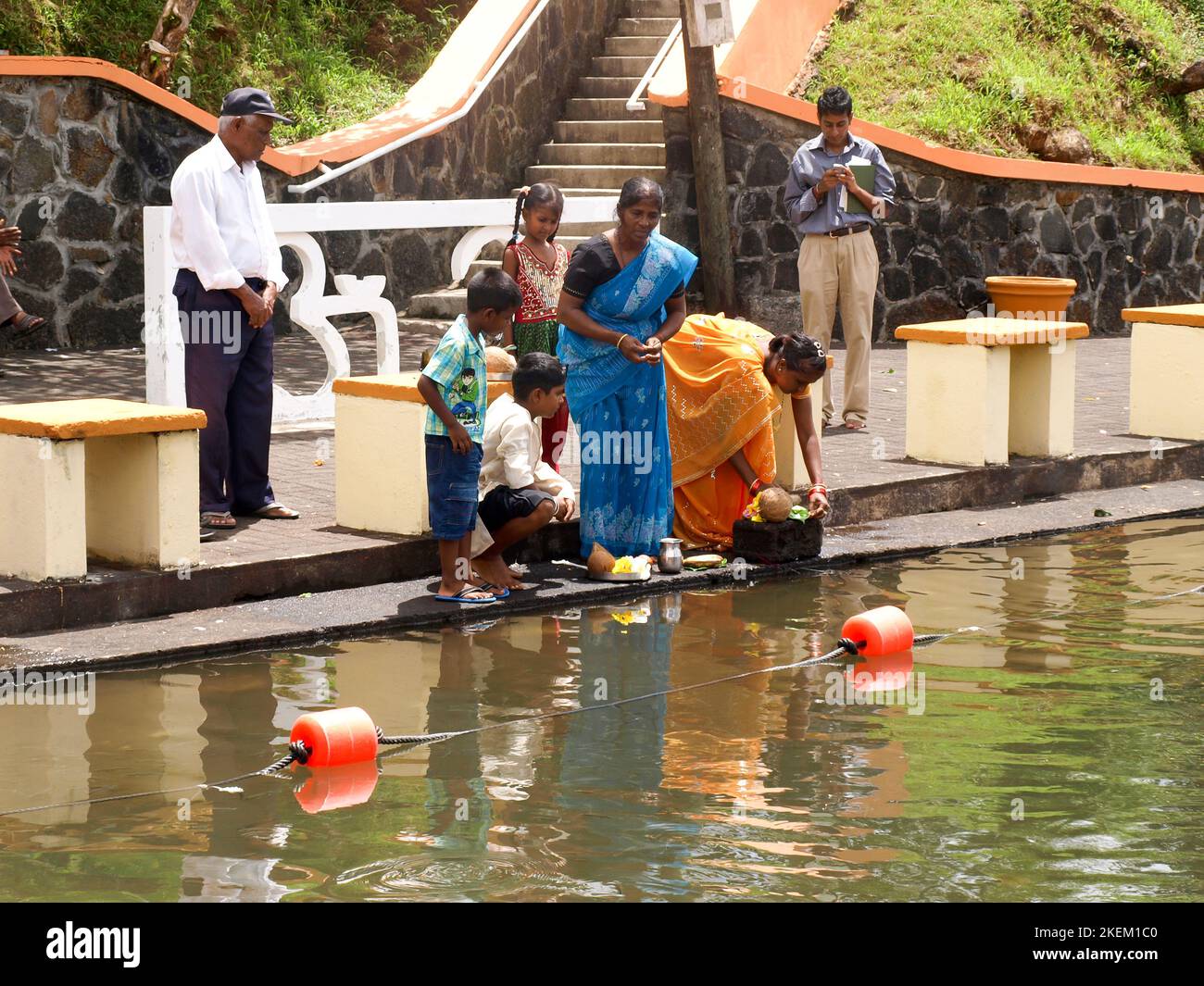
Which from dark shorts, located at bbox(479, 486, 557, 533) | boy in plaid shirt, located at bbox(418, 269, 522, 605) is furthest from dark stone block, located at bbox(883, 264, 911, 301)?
boy in plaid shirt, located at bbox(418, 269, 522, 605)

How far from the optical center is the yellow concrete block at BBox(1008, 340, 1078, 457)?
418 inches

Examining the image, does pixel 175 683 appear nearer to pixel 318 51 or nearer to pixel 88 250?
pixel 88 250

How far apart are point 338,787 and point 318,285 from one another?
244 inches

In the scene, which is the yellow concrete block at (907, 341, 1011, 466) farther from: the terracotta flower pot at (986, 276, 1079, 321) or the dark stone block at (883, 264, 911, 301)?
the dark stone block at (883, 264, 911, 301)

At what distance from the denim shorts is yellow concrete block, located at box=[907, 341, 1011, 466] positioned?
11.2ft

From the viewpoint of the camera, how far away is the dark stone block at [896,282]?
16.0 meters

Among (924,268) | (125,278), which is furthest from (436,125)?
(924,268)

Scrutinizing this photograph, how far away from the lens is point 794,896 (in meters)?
4.73

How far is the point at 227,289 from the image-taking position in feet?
27.4

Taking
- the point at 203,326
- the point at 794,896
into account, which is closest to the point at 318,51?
the point at 203,326

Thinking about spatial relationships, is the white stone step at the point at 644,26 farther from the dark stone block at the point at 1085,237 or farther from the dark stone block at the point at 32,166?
the dark stone block at the point at 32,166

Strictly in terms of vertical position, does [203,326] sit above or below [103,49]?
below
